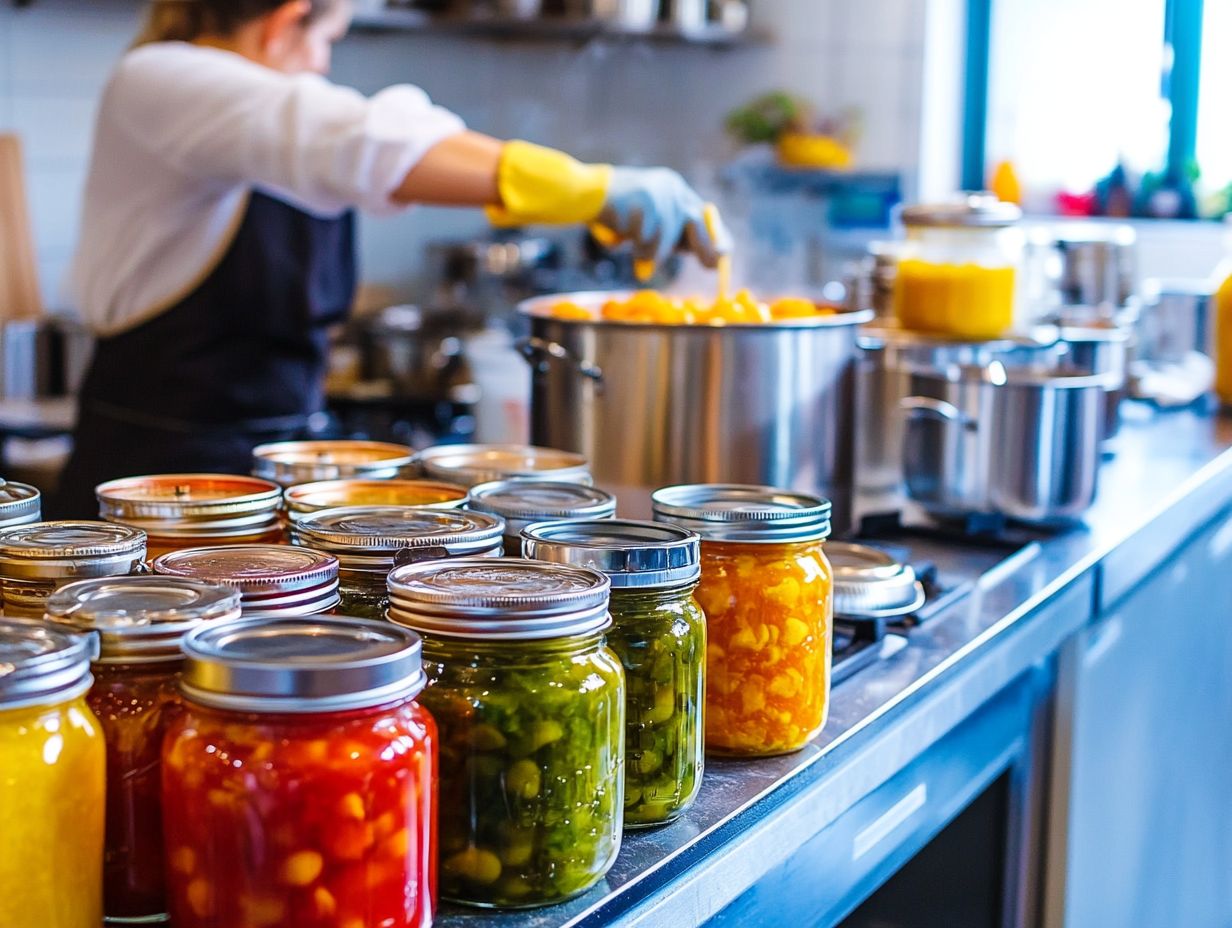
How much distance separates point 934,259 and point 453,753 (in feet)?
4.71

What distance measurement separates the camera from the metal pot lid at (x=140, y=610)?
71 cm

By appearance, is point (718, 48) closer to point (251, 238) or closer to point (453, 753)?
point (251, 238)

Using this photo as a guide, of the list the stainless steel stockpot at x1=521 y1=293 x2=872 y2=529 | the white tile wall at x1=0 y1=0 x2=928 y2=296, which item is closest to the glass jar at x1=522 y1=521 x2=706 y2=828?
the stainless steel stockpot at x1=521 y1=293 x2=872 y2=529

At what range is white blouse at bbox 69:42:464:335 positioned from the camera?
1.68 metres

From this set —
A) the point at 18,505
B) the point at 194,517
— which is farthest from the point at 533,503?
the point at 18,505

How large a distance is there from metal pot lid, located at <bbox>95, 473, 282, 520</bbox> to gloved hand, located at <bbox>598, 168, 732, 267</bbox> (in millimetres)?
638

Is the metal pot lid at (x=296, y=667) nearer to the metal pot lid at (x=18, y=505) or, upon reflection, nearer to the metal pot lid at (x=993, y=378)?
the metal pot lid at (x=18, y=505)

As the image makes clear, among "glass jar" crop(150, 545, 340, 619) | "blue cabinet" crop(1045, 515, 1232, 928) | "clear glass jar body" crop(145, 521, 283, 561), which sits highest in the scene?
"glass jar" crop(150, 545, 340, 619)

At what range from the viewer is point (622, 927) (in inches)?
30.5

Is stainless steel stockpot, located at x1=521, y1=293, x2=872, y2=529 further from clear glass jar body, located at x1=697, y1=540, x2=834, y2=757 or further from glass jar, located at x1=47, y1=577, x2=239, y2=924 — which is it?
glass jar, located at x1=47, y1=577, x2=239, y2=924

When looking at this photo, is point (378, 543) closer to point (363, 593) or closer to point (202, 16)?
point (363, 593)

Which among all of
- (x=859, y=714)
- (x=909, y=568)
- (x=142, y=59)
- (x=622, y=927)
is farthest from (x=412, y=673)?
(x=142, y=59)

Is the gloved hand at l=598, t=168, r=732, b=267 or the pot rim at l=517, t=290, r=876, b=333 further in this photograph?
the gloved hand at l=598, t=168, r=732, b=267

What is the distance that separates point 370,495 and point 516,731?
39 cm
